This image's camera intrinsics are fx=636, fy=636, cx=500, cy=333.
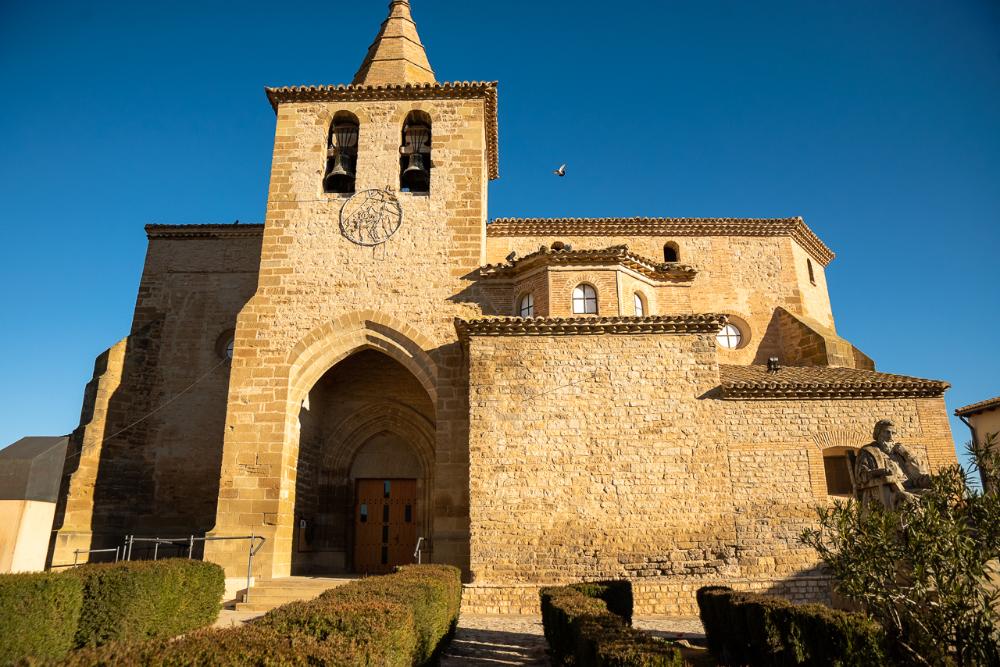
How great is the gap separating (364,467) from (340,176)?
7.30m

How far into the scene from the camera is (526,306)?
586 inches

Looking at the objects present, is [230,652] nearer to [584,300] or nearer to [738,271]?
[584,300]

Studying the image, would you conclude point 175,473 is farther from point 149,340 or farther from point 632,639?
point 632,639

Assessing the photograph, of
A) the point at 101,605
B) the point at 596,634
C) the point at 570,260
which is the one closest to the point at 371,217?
the point at 570,260

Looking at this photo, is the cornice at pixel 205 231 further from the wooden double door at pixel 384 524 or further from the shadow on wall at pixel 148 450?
the wooden double door at pixel 384 524

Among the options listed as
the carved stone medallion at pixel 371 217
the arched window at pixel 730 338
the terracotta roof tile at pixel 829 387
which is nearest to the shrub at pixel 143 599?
the carved stone medallion at pixel 371 217

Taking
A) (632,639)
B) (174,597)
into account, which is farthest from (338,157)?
(632,639)

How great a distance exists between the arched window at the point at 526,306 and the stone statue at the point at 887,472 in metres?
7.94

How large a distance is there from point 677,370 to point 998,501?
26.0ft

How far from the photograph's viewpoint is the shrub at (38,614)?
232 inches

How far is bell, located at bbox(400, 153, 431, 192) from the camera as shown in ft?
51.5

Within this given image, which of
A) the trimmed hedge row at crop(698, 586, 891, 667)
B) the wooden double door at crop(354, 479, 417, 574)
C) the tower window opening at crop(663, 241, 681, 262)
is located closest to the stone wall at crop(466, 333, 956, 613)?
the trimmed hedge row at crop(698, 586, 891, 667)

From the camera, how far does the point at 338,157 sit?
15.8 metres

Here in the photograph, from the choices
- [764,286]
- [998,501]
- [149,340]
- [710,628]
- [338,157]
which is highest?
[338,157]
